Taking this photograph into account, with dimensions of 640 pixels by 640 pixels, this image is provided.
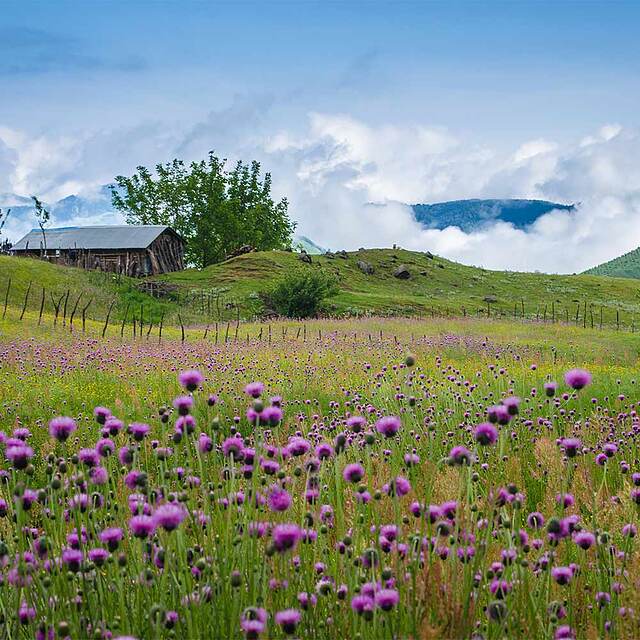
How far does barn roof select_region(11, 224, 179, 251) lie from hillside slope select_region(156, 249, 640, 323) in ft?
21.6

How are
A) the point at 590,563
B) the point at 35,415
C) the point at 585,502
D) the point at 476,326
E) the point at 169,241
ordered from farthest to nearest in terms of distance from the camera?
the point at 169,241 → the point at 476,326 → the point at 35,415 → the point at 585,502 → the point at 590,563

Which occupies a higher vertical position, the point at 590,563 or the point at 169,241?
the point at 169,241

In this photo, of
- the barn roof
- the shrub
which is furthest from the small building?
the shrub

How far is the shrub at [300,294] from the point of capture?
38562 mm

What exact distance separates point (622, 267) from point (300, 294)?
112825 millimetres

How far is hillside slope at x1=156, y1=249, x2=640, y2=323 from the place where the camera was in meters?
43.4

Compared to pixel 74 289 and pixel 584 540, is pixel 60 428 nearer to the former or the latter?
pixel 584 540

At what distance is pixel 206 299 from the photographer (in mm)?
40781

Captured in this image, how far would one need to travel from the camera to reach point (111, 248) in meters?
53.3

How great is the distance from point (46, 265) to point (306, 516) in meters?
43.2

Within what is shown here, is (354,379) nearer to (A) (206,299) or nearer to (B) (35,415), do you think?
(B) (35,415)

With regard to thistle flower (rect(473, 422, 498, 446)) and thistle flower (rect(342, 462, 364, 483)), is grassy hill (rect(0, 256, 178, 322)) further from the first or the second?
thistle flower (rect(473, 422, 498, 446))

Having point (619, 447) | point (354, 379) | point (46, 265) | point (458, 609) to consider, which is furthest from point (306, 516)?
point (46, 265)

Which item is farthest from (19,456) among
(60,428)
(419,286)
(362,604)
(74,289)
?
(419,286)
